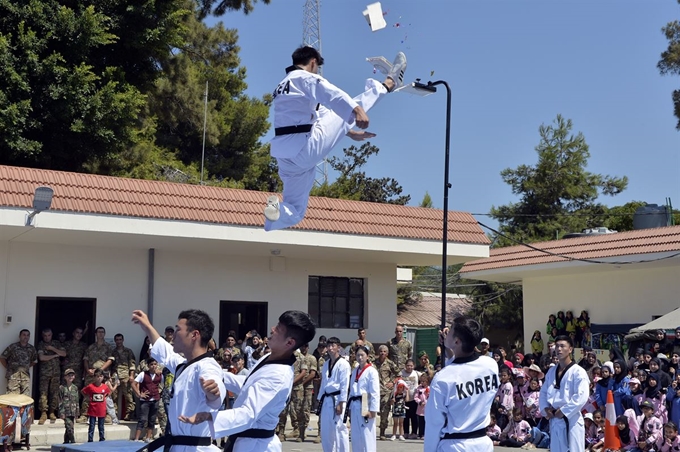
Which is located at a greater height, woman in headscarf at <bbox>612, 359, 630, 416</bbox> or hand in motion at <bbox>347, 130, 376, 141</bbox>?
hand in motion at <bbox>347, 130, 376, 141</bbox>

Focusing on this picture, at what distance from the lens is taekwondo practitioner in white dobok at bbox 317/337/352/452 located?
41.4 feet

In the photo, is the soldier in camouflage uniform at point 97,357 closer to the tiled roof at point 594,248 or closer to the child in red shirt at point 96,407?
the child in red shirt at point 96,407

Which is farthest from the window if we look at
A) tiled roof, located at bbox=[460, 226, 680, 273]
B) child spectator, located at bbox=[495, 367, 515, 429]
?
tiled roof, located at bbox=[460, 226, 680, 273]

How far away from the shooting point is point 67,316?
798 inches

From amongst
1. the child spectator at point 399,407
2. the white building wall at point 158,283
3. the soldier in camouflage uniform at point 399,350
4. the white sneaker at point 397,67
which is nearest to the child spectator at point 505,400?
the child spectator at point 399,407

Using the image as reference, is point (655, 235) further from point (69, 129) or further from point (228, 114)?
point (228, 114)

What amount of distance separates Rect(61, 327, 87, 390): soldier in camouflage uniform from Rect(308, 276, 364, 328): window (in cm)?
588

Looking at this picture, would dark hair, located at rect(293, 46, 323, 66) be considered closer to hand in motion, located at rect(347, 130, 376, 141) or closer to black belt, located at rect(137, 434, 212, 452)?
hand in motion, located at rect(347, 130, 376, 141)

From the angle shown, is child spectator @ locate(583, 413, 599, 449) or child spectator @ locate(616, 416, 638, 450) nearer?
child spectator @ locate(616, 416, 638, 450)

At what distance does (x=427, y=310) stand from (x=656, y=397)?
1039 inches

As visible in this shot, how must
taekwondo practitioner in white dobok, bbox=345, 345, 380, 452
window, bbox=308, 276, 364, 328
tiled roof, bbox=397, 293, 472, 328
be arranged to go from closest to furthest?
taekwondo practitioner in white dobok, bbox=345, 345, 380, 452 < window, bbox=308, 276, 364, 328 < tiled roof, bbox=397, 293, 472, 328

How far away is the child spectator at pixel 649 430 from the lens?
14836mm

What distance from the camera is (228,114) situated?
37.8m

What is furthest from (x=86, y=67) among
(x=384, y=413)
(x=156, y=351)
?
(x=156, y=351)
